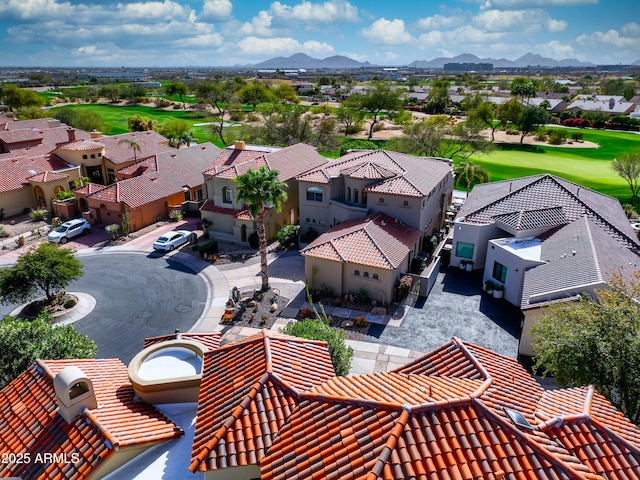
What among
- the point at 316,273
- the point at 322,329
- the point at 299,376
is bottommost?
the point at 316,273

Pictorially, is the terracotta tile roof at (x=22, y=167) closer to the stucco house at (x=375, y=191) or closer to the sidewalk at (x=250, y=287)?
the sidewalk at (x=250, y=287)

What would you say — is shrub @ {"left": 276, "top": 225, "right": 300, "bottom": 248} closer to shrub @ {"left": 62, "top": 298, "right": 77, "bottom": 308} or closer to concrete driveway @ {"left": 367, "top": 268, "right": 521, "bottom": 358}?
concrete driveway @ {"left": 367, "top": 268, "right": 521, "bottom": 358}

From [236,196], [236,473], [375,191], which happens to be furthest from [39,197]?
[236,473]

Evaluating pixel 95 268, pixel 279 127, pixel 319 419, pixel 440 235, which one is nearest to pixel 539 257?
pixel 440 235

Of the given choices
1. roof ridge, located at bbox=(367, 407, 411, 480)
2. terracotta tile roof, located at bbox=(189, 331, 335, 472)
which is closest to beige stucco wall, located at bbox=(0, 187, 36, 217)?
terracotta tile roof, located at bbox=(189, 331, 335, 472)

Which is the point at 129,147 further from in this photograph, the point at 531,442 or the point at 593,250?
the point at 531,442

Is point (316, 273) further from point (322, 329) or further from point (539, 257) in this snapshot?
point (539, 257)

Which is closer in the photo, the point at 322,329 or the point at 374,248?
the point at 322,329

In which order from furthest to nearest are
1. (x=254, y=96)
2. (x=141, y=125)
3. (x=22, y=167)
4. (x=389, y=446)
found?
(x=254, y=96) < (x=141, y=125) < (x=22, y=167) < (x=389, y=446)
